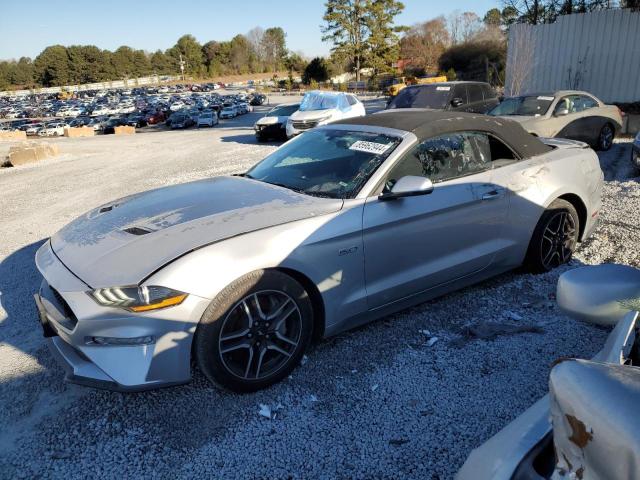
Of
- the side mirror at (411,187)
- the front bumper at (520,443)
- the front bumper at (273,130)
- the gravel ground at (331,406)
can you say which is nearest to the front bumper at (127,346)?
the gravel ground at (331,406)

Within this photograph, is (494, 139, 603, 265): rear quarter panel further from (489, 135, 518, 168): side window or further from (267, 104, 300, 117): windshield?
(267, 104, 300, 117): windshield

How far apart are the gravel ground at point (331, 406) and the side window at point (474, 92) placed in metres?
8.91

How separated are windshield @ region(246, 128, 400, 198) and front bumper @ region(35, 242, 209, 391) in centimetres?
127

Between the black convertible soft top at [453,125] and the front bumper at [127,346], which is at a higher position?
the black convertible soft top at [453,125]

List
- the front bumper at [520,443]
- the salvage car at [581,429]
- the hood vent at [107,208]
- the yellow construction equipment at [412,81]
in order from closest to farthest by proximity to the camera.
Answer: the salvage car at [581,429] → the front bumper at [520,443] → the hood vent at [107,208] → the yellow construction equipment at [412,81]

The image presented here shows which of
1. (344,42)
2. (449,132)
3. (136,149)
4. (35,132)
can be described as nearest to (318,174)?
(449,132)

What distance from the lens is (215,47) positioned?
133375mm

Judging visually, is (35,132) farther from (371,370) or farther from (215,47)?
(215,47)

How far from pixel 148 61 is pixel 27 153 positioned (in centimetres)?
13669

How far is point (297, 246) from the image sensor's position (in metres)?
2.81

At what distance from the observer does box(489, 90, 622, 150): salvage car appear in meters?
9.66

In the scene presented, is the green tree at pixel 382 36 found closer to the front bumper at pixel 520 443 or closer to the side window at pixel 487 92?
the side window at pixel 487 92

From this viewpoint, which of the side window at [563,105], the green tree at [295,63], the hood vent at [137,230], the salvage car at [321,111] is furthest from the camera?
the green tree at [295,63]

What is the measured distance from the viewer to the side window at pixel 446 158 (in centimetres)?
336
